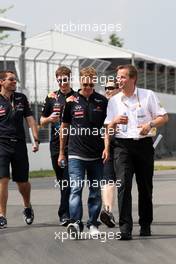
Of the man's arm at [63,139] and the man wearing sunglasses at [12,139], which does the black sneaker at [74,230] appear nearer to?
the man's arm at [63,139]

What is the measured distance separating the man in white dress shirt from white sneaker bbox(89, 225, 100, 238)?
14.1 inches

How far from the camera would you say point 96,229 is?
1019 centimetres

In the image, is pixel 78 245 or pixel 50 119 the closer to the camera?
pixel 78 245

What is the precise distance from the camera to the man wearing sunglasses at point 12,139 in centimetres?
1108

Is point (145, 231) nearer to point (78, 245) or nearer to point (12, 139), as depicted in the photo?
point (78, 245)

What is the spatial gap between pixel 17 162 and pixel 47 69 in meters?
17.1

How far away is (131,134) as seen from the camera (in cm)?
995

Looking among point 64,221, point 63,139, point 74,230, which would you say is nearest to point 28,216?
point 64,221

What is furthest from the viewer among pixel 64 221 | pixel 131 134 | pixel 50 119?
pixel 50 119

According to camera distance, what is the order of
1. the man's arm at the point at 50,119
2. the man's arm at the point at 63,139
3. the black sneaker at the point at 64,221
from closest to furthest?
the man's arm at the point at 63,139 → the black sneaker at the point at 64,221 → the man's arm at the point at 50,119

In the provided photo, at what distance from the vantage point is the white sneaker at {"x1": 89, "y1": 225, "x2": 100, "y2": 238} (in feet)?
33.0

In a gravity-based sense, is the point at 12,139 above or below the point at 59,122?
below

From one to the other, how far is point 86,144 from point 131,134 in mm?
564

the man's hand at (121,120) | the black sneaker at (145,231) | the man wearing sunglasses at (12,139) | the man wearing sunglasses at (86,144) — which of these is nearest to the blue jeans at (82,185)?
the man wearing sunglasses at (86,144)
